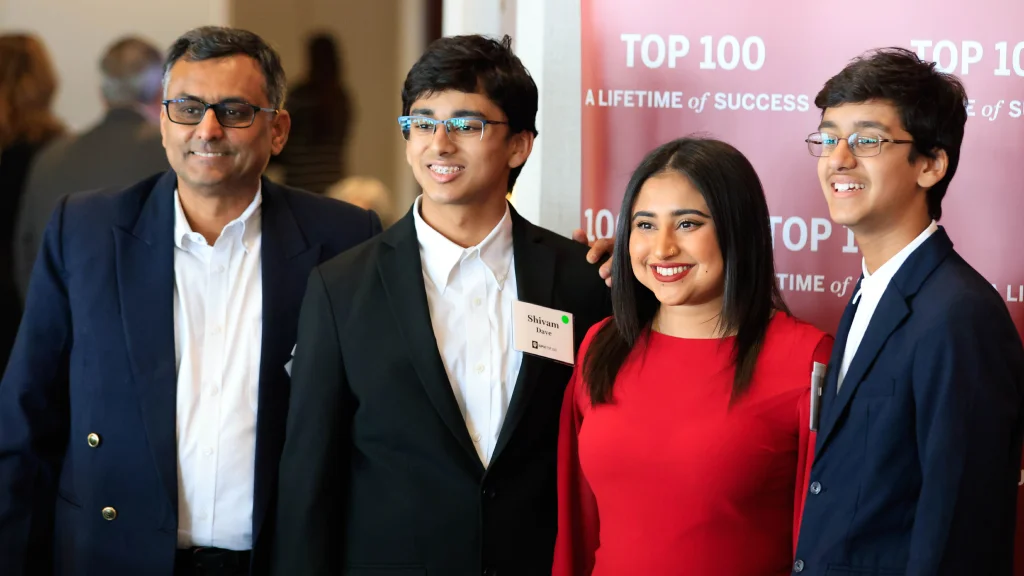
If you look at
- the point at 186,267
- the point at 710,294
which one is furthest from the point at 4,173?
the point at 710,294

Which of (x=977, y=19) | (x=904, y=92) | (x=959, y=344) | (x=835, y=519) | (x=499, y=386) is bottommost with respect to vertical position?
(x=835, y=519)

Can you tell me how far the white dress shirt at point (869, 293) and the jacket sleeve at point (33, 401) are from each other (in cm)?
177

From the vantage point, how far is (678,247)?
236 cm

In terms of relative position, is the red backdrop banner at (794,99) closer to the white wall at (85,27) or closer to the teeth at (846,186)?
the teeth at (846,186)

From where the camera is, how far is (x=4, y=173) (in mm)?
5340

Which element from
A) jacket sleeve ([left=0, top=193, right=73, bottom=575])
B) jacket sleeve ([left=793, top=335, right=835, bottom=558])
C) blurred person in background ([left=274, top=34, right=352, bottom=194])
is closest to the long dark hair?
jacket sleeve ([left=793, top=335, right=835, bottom=558])

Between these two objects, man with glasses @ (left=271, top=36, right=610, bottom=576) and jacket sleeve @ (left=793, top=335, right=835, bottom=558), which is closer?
jacket sleeve @ (left=793, top=335, right=835, bottom=558)

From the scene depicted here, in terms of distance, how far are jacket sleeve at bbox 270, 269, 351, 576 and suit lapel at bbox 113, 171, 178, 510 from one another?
0.28 meters

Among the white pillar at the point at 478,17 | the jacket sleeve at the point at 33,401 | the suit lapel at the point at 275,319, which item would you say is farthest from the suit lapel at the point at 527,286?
the white pillar at the point at 478,17

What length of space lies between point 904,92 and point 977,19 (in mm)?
997

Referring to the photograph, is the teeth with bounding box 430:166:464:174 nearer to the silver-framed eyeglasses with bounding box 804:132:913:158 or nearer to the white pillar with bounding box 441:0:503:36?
the silver-framed eyeglasses with bounding box 804:132:913:158

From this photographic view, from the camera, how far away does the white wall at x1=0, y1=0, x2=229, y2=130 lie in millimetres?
6301

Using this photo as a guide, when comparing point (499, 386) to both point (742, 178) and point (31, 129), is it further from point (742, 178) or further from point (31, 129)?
point (31, 129)

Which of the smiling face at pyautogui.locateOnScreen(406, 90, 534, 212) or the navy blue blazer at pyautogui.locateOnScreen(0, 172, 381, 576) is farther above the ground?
the smiling face at pyautogui.locateOnScreen(406, 90, 534, 212)
